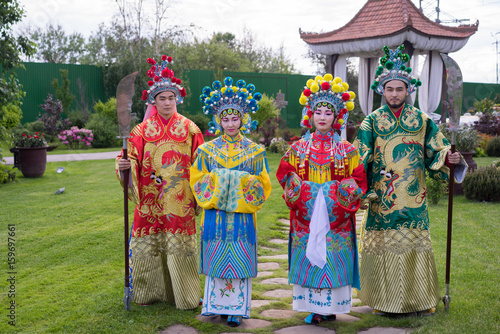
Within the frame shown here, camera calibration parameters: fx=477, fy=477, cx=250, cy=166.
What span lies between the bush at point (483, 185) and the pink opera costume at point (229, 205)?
243 inches

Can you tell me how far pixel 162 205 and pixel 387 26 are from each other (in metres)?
9.77

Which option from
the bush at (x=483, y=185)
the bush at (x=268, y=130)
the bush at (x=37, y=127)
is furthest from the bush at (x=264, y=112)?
the bush at (x=483, y=185)

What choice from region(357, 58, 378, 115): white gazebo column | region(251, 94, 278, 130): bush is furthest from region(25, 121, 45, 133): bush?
region(357, 58, 378, 115): white gazebo column

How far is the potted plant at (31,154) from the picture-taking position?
10.8 m

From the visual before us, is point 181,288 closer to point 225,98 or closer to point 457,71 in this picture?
point 225,98

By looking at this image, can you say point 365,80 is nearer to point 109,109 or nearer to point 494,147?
point 494,147

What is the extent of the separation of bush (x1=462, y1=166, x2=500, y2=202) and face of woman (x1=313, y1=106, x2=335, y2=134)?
5.93 metres

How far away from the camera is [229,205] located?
3775mm

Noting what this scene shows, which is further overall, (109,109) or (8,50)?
(109,109)

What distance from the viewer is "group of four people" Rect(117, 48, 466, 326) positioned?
3.76m

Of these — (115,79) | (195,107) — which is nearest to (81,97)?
(115,79)

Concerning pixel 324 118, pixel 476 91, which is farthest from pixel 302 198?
pixel 476 91

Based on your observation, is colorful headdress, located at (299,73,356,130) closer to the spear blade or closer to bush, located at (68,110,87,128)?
the spear blade

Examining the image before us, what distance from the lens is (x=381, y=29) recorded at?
12055 millimetres
